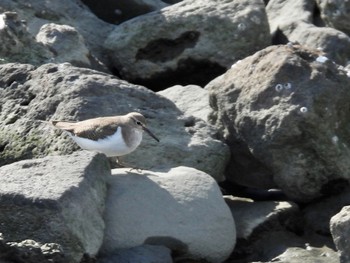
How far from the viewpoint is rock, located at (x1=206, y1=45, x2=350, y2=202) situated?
35.7 ft

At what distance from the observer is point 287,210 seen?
10.9 meters

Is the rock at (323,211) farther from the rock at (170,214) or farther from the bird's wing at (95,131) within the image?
the bird's wing at (95,131)

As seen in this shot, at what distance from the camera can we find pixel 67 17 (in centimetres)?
1517

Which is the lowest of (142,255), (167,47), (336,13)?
(167,47)

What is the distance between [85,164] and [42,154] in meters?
1.12

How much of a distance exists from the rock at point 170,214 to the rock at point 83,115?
737 millimetres

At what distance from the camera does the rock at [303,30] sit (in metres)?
14.0

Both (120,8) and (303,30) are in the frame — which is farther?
(120,8)

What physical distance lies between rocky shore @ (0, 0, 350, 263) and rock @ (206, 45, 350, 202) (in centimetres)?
1

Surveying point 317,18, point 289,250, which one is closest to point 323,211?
point 289,250

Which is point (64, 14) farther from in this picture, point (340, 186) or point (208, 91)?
point (340, 186)

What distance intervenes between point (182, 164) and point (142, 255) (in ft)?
5.72

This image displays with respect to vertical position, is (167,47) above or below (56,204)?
below

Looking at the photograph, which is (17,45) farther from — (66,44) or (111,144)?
(111,144)
